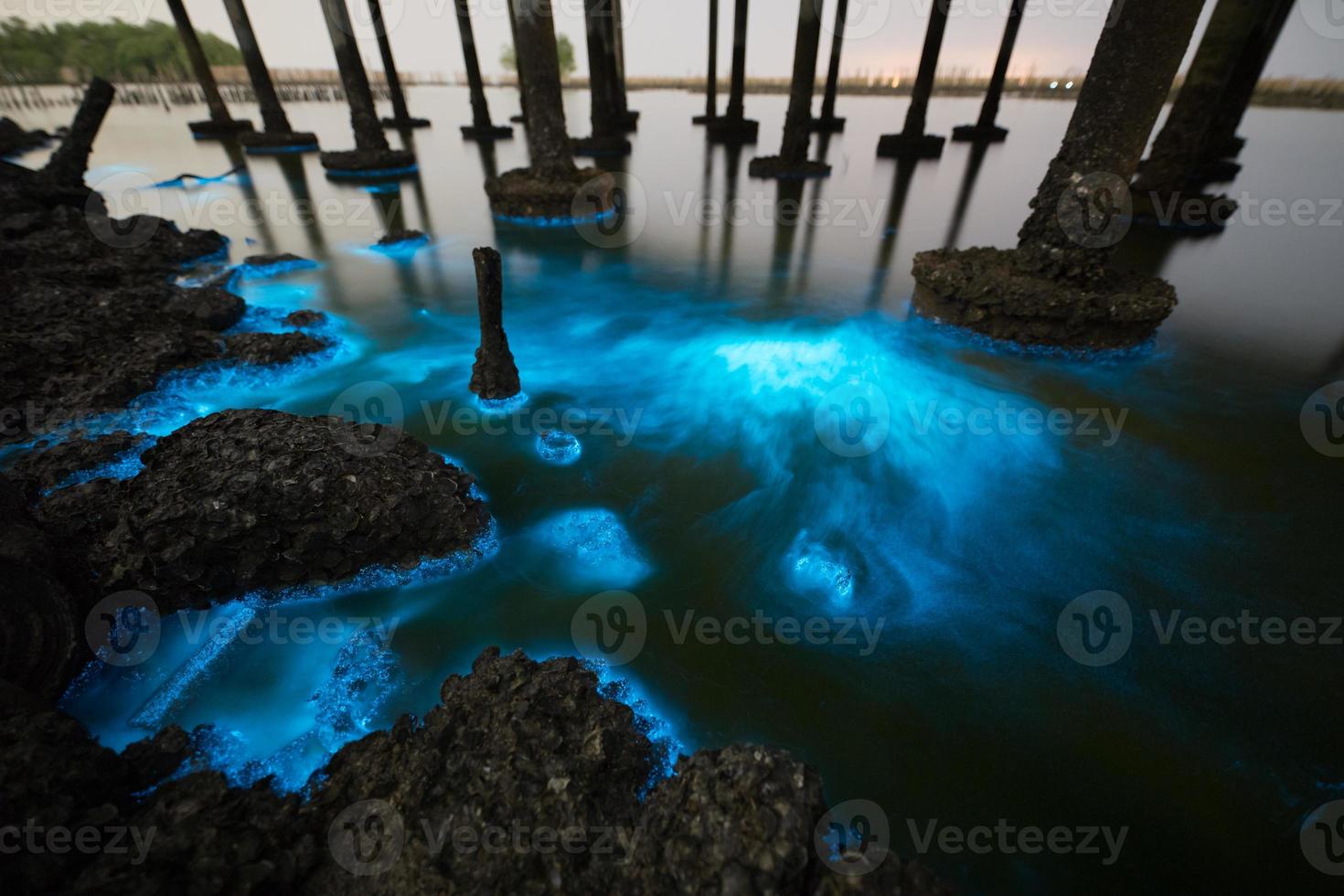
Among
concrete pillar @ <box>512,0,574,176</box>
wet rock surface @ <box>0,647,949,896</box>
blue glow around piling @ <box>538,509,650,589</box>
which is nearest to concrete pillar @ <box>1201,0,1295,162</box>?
concrete pillar @ <box>512,0,574,176</box>

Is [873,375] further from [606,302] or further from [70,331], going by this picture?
[70,331]

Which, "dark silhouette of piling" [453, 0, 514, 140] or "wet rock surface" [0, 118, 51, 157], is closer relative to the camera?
"wet rock surface" [0, 118, 51, 157]

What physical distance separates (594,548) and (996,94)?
75.4 ft

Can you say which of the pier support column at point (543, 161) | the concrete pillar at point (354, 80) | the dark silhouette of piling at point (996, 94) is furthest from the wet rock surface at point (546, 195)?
the dark silhouette of piling at point (996, 94)

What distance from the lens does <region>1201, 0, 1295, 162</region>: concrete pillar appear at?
37.0ft

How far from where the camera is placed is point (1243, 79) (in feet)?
39.3

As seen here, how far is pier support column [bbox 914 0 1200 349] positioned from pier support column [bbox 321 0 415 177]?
14693 millimetres

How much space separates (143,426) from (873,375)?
7109 mm

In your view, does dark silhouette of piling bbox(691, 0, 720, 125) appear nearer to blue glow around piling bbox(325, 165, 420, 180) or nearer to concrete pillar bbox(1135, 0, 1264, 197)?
blue glow around piling bbox(325, 165, 420, 180)

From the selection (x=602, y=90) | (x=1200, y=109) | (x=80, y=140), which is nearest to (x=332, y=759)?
(x=80, y=140)

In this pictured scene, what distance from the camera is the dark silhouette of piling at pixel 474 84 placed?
19.4 m

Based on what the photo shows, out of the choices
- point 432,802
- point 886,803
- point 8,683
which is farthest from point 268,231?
point 886,803

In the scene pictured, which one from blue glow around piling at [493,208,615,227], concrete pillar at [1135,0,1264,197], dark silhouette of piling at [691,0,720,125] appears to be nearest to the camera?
concrete pillar at [1135,0,1264,197]

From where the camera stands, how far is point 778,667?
10.5 ft
